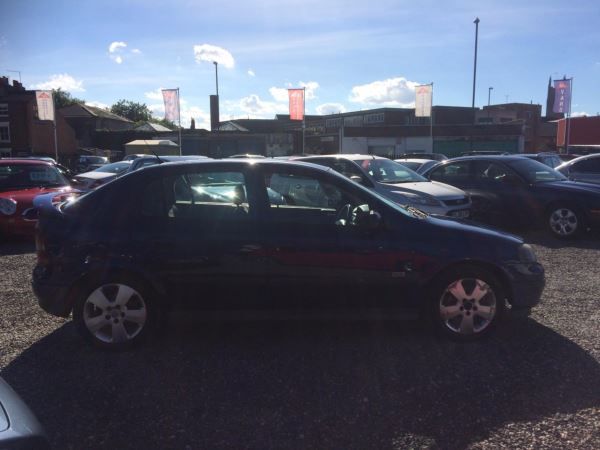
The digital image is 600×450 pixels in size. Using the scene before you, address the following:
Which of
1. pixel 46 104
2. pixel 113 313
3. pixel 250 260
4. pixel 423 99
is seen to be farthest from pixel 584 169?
pixel 46 104

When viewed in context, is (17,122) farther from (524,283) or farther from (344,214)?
(524,283)

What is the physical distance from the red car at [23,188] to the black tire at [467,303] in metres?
6.11

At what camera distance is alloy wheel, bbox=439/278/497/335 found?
422cm

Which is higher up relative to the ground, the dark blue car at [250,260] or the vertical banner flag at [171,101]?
the vertical banner flag at [171,101]

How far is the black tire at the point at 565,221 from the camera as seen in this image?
8977 mm

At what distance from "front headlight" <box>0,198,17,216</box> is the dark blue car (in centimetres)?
486

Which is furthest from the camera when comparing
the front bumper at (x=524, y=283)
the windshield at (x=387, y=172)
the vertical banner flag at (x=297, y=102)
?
the vertical banner flag at (x=297, y=102)

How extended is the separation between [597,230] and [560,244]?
1501mm

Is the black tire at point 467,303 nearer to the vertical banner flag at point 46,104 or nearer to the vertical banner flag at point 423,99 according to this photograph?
the vertical banner flag at point 423,99

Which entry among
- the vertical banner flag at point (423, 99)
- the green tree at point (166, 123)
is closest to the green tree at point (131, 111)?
the green tree at point (166, 123)

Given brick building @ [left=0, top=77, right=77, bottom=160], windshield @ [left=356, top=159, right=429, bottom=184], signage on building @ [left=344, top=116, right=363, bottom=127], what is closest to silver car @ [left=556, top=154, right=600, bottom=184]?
windshield @ [left=356, top=159, right=429, bottom=184]

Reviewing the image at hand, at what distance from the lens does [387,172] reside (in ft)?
31.7

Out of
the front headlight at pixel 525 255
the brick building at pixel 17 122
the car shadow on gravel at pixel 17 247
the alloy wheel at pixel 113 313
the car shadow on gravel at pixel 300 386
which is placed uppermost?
the brick building at pixel 17 122

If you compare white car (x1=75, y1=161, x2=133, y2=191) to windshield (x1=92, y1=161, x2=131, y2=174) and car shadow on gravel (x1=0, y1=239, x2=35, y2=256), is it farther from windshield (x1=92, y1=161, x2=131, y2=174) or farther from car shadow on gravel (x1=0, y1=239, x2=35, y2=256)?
car shadow on gravel (x1=0, y1=239, x2=35, y2=256)
